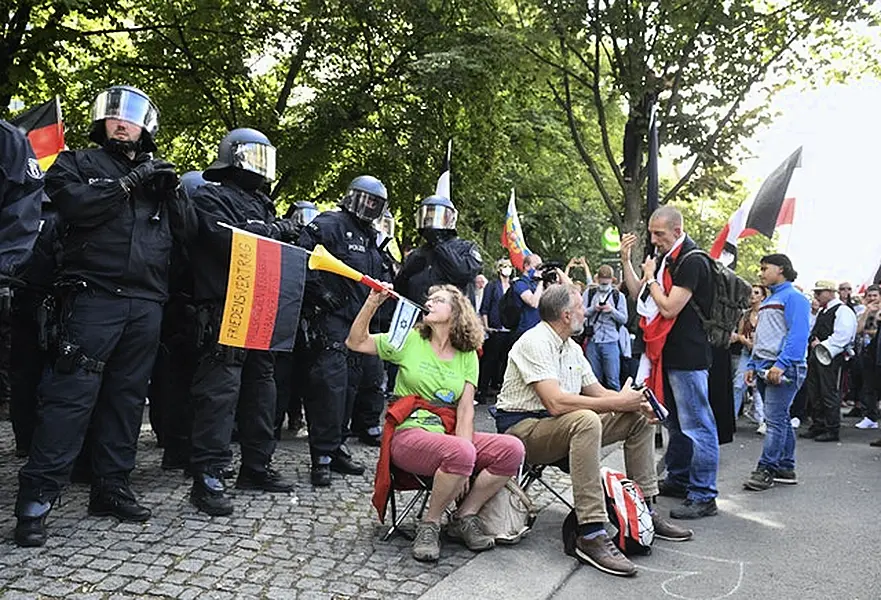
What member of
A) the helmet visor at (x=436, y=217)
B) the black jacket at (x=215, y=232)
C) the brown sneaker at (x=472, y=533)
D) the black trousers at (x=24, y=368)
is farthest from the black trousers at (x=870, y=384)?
the black trousers at (x=24, y=368)

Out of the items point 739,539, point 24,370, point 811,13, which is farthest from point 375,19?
point 739,539

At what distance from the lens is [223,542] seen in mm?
4531

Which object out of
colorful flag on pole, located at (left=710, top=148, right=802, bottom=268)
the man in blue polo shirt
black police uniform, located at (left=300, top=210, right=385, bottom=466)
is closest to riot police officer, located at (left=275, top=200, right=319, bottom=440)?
black police uniform, located at (left=300, top=210, right=385, bottom=466)

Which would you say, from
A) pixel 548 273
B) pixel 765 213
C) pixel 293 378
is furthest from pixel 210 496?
pixel 765 213

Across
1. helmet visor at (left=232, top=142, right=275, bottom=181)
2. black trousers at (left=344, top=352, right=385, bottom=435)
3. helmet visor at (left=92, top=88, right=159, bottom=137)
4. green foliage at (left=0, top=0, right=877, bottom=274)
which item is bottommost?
black trousers at (left=344, top=352, right=385, bottom=435)

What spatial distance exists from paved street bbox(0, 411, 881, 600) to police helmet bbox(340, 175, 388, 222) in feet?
6.41

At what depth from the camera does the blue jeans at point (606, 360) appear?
1043 centimetres

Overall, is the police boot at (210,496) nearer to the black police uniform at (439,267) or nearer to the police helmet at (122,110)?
the police helmet at (122,110)

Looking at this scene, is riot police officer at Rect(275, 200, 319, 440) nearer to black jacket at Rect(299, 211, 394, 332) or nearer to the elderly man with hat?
black jacket at Rect(299, 211, 394, 332)

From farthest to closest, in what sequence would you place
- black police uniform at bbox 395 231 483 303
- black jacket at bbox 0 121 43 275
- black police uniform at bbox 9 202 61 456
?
black police uniform at bbox 395 231 483 303, black police uniform at bbox 9 202 61 456, black jacket at bbox 0 121 43 275

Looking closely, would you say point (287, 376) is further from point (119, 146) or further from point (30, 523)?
point (30, 523)

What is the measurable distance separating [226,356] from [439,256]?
9.26 feet

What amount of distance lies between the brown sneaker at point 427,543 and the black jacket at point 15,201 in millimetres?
2355

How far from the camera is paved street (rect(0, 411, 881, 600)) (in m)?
3.97
